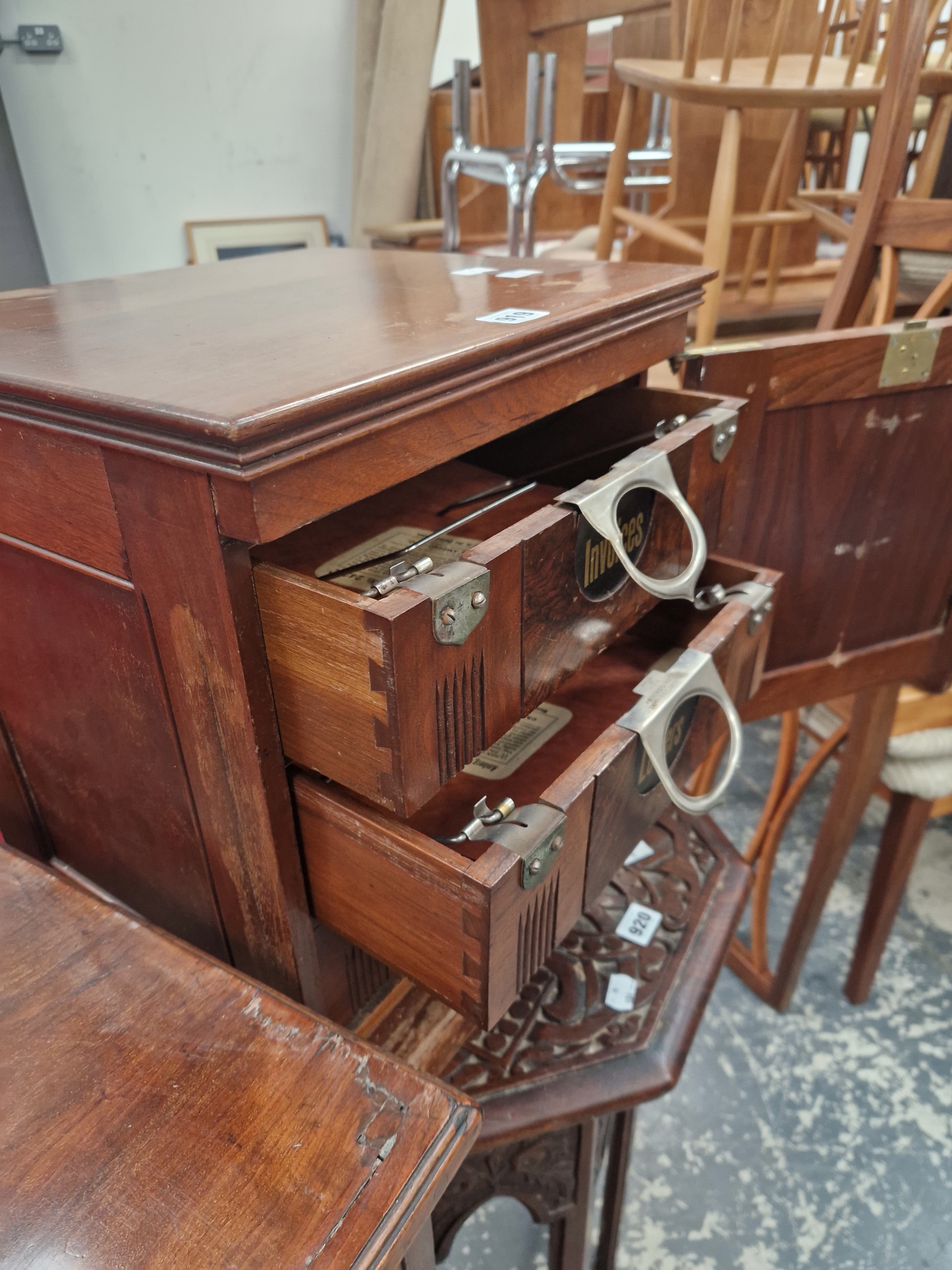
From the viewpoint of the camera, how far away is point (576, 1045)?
30.0 inches

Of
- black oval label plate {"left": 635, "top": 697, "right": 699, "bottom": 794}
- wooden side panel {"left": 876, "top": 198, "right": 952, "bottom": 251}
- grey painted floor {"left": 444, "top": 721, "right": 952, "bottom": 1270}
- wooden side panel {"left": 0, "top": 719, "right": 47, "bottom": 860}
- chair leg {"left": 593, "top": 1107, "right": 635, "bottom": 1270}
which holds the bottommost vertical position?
grey painted floor {"left": 444, "top": 721, "right": 952, "bottom": 1270}

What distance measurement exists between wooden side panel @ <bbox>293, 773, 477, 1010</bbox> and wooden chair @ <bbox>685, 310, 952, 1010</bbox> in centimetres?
50

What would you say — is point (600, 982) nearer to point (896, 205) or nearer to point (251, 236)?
point (896, 205)

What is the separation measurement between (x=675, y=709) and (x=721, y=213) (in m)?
1.10

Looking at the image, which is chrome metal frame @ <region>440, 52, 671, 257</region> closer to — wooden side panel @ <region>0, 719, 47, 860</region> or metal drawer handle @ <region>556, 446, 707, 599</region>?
metal drawer handle @ <region>556, 446, 707, 599</region>

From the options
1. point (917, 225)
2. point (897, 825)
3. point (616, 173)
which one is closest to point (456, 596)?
point (917, 225)

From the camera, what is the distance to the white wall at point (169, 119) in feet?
5.59

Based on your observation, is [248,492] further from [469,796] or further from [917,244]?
[917,244]

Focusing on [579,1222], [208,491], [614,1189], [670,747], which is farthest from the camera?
[614,1189]

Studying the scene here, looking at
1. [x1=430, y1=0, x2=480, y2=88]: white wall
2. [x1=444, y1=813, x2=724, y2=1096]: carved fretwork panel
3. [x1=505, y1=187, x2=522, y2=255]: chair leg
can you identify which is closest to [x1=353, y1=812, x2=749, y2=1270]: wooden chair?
[x1=444, y1=813, x2=724, y2=1096]: carved fretwork panel

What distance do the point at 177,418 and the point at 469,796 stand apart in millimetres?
355

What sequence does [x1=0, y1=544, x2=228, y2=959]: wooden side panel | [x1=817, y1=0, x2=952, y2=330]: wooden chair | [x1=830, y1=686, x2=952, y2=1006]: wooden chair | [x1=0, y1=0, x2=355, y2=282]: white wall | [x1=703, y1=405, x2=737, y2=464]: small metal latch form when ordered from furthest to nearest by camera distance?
[x1=0, y1=0, x2=355, y2=282]: white wall < [x1=830, y1=686, x2=952, y2=1006]: wooden chair < [x1=817, y1=0, x2=952, y2=330]: wooden chair < [x1=703, y1=405, x2=737, y2=464]: small metal latch < [x1=0, y1=544, x2=228, y2=959]: wooden side panel

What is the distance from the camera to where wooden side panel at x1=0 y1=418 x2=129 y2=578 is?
0.43 metres

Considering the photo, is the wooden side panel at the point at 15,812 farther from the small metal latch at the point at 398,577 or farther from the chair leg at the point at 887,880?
the chair leg at the point at 887,880
